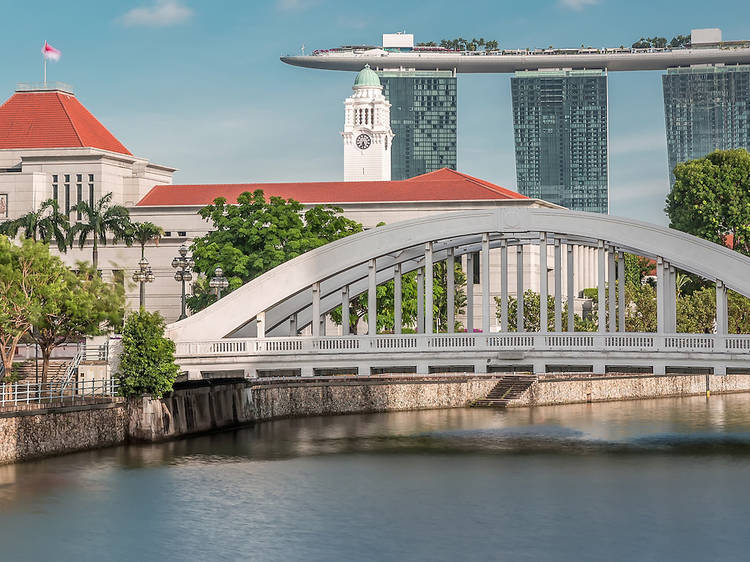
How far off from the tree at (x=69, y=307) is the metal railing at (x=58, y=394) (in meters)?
0.85

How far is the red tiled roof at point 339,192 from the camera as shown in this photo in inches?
4766

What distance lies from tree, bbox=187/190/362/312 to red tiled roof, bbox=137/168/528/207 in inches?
1730

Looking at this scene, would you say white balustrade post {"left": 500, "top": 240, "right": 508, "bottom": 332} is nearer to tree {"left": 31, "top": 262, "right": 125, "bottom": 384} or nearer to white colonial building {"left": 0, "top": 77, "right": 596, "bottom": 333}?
tree {"left": 31, "top": 262, "right": 125, "bottom": 384}

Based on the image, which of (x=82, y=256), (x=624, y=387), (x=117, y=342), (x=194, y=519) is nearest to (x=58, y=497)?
(x=194, y=519)

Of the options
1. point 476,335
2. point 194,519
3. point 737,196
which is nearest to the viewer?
point 194,519

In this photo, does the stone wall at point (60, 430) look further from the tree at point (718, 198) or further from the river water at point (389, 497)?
the tree at point (718, 198)

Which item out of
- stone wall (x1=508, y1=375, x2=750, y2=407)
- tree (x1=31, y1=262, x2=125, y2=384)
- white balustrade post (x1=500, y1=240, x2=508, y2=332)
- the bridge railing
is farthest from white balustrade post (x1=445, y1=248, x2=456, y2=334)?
tree (x1=31, y1=262, x2=125, y2=384)

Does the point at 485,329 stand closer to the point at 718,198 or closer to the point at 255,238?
the point at 255,238

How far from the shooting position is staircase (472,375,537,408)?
254ft

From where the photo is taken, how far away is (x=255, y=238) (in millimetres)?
73750

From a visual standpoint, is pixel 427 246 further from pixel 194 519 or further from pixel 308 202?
pixel 308 202

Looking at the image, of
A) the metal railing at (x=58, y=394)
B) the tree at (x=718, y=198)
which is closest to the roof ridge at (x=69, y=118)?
the tree at (x=718, y=198)

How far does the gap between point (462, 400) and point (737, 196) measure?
39.4 metres

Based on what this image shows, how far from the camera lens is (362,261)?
59438 millimetres
